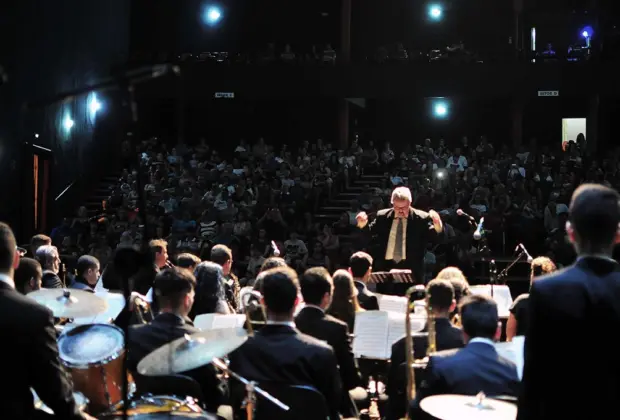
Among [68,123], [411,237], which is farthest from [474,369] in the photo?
[68,123]

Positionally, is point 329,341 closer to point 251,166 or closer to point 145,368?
point 145,368

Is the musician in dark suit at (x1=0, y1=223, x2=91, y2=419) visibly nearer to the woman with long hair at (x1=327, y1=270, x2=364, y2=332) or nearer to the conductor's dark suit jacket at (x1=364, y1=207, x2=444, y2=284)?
the woman with long hair at (x1=327, y1=270, x2=364, y2=332)

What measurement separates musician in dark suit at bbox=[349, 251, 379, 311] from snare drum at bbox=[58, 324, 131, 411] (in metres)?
2.64

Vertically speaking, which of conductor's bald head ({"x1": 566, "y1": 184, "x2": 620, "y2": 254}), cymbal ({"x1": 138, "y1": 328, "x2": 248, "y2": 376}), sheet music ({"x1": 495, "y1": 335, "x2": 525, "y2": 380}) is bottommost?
sheet music ({"x1": 495, "y1": 335, "x2": 525, "y2": 380})

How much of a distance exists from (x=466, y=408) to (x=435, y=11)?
21083 millimetres

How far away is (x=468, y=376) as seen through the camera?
3863 millimetres

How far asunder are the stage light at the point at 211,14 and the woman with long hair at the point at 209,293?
18.1 m

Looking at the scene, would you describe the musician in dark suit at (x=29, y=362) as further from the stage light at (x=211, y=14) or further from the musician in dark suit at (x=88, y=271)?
the stage light at (x=211, y=14)

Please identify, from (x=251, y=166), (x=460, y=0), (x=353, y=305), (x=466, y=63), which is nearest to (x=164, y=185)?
(x=251, y=166)

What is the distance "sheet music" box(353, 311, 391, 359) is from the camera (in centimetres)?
548

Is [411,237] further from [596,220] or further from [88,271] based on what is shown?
[596,220]

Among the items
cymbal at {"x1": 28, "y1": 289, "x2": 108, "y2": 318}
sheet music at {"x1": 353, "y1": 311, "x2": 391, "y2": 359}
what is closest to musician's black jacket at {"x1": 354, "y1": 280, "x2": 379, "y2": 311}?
sheet music at {"x1": 353, "y1": 311, "x2": 391, "y2": 359}

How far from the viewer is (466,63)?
19766mm

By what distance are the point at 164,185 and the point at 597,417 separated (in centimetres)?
1575
